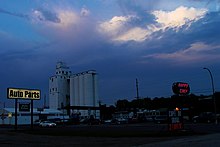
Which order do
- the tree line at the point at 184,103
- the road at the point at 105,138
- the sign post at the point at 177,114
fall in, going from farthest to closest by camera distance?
1. the tree line at the point at 184,103
2. the sign post at the point at 177,114
3. the road at the point at 105,138

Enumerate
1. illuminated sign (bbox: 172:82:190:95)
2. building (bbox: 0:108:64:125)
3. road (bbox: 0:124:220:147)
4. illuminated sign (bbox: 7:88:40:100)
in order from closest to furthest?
1. road (bbox: 0:124:220:147)
2. illuminated sign (bbox: 172:82:190:95)
3. illuminated sign (bbox: 7:88:40:100)
4. building (bbox: 0:108:64:125)

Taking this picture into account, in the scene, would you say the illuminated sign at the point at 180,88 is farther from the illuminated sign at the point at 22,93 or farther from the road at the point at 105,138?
the illuminated sign at the point at 22,93

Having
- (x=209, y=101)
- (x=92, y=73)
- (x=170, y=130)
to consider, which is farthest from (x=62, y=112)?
(x=170, y=130)

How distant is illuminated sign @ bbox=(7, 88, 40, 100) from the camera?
186 feet

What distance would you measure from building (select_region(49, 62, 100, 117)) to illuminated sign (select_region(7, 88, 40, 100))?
2322 inches

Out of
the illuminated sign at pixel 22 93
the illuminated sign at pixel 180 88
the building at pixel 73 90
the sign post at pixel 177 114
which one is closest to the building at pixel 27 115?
the building at pixel 73 90

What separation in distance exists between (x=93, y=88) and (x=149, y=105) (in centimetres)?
3258

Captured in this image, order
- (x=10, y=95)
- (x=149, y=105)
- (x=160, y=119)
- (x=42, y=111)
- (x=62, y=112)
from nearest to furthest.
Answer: (x=10, y=95) → (x=160, y=119) → (x=42, y=111) → (x=62, y=112) → (x=149, y=105)

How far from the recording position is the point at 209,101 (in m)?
107

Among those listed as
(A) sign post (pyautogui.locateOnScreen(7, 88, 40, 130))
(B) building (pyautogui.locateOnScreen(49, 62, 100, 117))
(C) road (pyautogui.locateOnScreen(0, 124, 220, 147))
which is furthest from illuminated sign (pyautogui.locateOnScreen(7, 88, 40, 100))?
(B) building (pyautogui.locateOnScreen(49, 62, 100, 117))

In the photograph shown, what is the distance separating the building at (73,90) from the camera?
4788 inches

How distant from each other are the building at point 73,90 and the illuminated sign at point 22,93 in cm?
5897

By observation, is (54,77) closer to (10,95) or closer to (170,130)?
(10,95)

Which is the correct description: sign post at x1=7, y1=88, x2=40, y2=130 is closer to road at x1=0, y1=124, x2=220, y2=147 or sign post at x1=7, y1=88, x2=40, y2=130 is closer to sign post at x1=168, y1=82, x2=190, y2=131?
road at x1=0, y1=124, x2=220, y2=147
